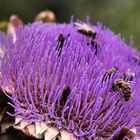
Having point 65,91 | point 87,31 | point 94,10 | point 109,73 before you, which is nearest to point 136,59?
point 87,31

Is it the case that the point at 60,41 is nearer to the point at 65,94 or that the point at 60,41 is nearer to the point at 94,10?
the point at 65,94

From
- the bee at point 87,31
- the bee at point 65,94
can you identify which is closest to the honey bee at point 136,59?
the bee at point 87,31

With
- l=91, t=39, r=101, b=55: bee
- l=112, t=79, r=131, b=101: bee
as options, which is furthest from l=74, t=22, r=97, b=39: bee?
l=112, t=79, r=131, b=101: bee

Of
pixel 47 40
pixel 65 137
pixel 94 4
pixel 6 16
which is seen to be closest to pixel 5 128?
pixel 65 137

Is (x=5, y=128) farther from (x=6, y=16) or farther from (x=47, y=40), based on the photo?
(x=6, y=16)

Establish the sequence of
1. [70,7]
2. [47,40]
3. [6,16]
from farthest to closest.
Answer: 1. [70,7]
2. [6,16]
3. [47,40]

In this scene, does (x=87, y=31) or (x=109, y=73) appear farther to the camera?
(x=87, y=31)
